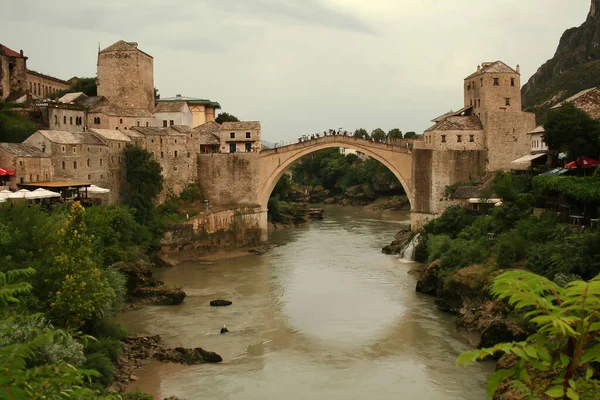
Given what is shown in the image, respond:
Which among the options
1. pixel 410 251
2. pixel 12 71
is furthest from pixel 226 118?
pixel 410 251

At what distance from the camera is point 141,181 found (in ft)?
128

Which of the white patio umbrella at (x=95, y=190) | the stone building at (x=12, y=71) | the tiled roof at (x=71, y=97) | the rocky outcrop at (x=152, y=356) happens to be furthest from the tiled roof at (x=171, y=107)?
the rocky outcrop at (x=152, y=356)

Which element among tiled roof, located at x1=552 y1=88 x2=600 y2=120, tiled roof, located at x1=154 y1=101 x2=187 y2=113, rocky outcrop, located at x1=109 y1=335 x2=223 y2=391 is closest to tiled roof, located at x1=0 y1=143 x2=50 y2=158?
rocky outcrop, located at x1=109 y1=335 x2=223 y2=391

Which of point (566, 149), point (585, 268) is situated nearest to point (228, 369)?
point (585, 268)

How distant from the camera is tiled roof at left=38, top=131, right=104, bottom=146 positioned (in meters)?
34.6

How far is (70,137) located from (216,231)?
10.4 meters

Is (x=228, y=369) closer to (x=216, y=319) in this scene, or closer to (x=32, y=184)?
(x=216, y=319)

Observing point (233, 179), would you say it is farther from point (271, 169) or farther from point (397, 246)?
point (397, 246)

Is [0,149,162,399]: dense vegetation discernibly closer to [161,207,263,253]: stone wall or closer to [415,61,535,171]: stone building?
[161,207,263,253]: stone wall

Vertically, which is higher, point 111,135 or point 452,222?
point 111,135

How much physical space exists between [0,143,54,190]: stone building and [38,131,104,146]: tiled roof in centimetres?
106

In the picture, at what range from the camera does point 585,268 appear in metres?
20.2

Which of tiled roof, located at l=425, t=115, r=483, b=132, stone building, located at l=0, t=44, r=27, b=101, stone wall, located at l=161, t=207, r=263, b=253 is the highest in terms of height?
stone building, located at l=0, t=44, r=27, b=101

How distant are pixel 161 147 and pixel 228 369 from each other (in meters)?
24.7
